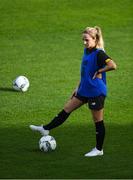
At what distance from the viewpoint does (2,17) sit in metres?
29.1

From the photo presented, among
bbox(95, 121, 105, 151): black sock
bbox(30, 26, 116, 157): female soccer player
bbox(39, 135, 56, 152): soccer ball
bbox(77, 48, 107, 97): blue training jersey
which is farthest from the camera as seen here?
bbox(39, 135, 56, 152): soccer ball

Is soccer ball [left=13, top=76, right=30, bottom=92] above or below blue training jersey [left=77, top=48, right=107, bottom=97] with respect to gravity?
below

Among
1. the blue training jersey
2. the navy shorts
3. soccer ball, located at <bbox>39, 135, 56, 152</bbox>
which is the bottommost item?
soccer ball, located at <bbox>39, 135, 56, 152</bbox>

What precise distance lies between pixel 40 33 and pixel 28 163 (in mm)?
13379

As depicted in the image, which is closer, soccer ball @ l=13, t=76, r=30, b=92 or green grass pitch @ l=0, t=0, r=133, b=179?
green grass pitch @ l=0, t=0, r=133, b=179

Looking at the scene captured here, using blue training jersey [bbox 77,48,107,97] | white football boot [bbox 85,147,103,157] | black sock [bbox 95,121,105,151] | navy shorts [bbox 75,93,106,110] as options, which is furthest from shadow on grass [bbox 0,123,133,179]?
blue training jersey [bbox 77,48,107,97]

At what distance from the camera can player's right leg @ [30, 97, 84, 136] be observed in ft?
49.1

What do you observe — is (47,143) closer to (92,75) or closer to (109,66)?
(92,75)

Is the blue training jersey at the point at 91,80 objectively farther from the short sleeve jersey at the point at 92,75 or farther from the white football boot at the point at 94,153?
the white football boot at the point at 94,153

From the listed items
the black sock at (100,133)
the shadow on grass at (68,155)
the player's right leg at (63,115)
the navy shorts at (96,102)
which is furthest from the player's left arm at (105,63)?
the shadow on grass at (68,155)

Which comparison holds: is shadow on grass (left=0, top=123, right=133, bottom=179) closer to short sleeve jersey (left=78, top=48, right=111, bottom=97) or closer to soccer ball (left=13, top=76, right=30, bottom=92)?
short sleeve jersey (left=78, top=48, right=111, bottom=97)

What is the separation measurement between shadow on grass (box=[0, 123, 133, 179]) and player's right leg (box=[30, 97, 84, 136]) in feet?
1.31

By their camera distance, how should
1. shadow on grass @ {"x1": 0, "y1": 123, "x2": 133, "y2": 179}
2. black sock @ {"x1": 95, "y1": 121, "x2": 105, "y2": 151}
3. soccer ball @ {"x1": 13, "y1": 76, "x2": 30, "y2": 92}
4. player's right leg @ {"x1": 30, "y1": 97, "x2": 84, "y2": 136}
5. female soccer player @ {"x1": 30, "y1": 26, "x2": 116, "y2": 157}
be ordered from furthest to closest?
soccer ball @ {"x1": 13, "y1": 76, "x2": 30, "y2": 92}, player's right leg @ {"x1": 30, "y1": 97, "x2": 84, "y2": 136}, black sock @ {"x1": 95, "y1": 121, "x2": 105, "y2": 151}, female soccer player @ {"x1": 30, "y1": 26, "x2": 116, "y2": 157}, shadow on grass @ {"x1": 0, "y1": 123, "x2": 133, "y2": 179}

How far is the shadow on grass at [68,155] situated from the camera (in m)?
13.7
